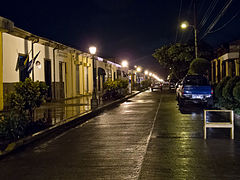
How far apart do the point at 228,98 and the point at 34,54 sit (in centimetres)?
1341

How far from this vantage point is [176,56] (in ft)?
135

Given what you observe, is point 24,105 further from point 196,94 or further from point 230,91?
point 196,94

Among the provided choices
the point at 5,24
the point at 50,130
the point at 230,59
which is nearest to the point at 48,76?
the point at 5,24

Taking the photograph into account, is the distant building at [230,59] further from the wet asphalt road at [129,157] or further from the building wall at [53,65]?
the wet asphalt road at [129,157]

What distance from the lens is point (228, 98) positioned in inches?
669

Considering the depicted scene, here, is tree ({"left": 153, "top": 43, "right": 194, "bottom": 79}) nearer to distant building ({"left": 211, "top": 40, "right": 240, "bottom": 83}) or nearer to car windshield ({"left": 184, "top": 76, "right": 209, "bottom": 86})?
distant building ({"left": 211, "top": 40, "right": 240, "bottom": 83})

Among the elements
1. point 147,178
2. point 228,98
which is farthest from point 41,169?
point 228,98

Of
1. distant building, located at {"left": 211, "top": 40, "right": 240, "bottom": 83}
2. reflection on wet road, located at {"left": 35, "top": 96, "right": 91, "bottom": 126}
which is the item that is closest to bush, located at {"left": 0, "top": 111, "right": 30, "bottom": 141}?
reflection on wet road, located at {"left": 35, "top": 96, "right": 91, "bottom": 126}

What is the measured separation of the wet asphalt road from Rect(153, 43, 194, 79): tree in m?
29.7

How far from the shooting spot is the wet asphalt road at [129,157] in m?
6.15

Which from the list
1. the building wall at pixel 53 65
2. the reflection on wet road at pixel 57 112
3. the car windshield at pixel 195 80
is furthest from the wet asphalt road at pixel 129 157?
the car windshield at pixel 195 80

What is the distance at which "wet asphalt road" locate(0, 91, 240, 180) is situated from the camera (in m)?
6.15

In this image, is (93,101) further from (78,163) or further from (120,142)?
(78,163)

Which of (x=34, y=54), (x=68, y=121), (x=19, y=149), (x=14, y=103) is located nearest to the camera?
(x=19, y=149)
